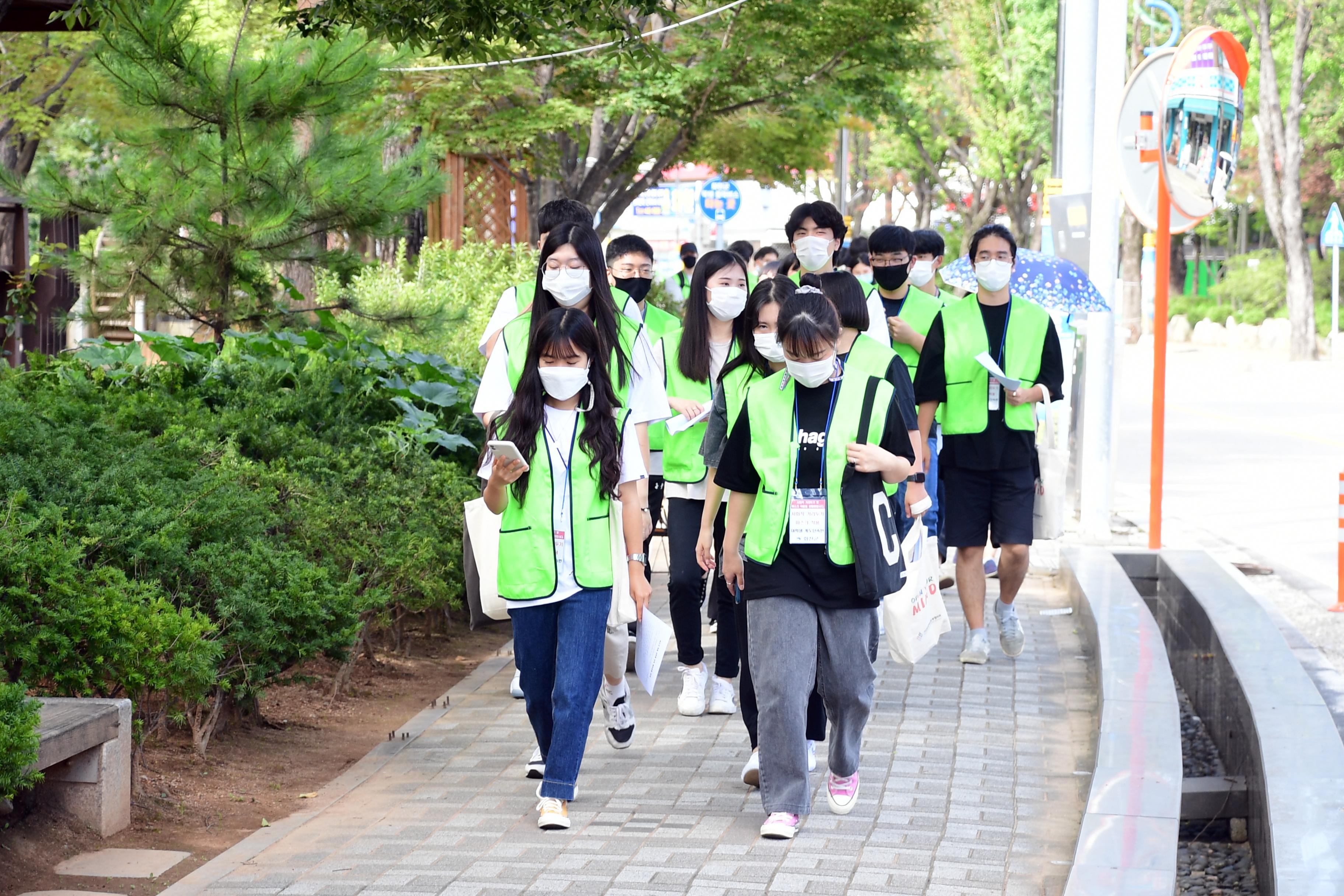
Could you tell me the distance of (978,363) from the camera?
6980mm

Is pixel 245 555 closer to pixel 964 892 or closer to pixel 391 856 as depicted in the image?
pixel 391 856

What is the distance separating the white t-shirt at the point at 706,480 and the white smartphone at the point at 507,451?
4.95ft

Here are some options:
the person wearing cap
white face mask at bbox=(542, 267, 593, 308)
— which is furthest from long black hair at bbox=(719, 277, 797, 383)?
the person wearing cap

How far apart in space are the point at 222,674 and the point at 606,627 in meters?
1.33

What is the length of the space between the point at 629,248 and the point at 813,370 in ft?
7.02

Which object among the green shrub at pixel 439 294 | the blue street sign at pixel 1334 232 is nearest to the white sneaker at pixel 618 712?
the green shrub at pixel 439 294

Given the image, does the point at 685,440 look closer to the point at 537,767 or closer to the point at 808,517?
the point at 537,767

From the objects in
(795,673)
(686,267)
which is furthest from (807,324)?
(686,267)

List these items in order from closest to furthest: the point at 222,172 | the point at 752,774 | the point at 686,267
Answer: the point at 752,774
the point at 222,172
the point at 686,267

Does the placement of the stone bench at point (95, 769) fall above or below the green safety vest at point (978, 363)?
below

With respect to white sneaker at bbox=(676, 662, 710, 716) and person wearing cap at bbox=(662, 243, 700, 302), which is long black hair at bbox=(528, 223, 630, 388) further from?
person wearing cap at bbox=(662, 243, 700, 302)

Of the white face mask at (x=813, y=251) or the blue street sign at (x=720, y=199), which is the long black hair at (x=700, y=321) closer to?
the white face mask at (x=813, y=251)

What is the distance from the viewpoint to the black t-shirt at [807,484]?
4648mm

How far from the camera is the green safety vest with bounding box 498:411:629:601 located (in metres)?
4.79
